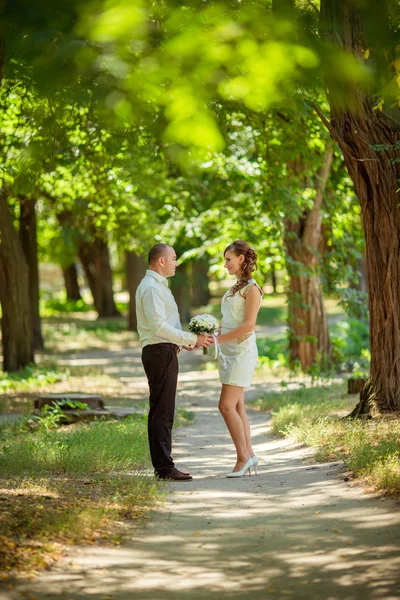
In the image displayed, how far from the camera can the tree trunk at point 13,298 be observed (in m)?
20.9

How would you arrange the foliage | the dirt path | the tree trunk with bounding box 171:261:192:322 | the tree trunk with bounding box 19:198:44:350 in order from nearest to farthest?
the dirt path
the foliage
the tree trunk with bounding box 19:198:44:350
the tree trunk with bounding box 171:261:192:322

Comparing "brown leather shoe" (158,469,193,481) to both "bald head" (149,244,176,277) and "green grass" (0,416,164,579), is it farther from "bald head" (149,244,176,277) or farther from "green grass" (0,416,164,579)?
"bald head" (149,244,176,277)

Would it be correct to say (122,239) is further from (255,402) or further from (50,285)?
(50,285)

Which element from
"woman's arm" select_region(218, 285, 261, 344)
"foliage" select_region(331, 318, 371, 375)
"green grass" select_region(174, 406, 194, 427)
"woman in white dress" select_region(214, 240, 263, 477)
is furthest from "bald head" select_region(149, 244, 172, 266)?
"foliage" select_region(331, 318, 371, 375)

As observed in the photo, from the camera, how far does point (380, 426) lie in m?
9.62

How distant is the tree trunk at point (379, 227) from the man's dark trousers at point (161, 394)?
3.16 metres

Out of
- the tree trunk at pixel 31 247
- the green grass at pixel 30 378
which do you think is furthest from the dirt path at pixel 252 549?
the tree trunk at pixel 31 247

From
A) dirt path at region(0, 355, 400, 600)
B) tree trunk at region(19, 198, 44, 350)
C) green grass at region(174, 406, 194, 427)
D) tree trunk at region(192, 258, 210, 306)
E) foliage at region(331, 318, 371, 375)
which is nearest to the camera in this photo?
dirt path at region(0, 355, 400, 600)

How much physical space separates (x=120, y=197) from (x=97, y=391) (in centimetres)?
500

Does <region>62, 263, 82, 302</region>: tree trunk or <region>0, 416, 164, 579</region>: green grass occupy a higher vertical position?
<region>62, 263, 82, 302</region>: tree trunk

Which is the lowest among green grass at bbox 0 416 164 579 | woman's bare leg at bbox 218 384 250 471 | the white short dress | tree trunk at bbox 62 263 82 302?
green grass at bbox 0 416 164 579

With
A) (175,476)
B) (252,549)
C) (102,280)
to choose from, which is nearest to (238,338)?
(175,476)

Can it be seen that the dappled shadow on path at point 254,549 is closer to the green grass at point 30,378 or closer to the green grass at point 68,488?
the green grass at point 68,488

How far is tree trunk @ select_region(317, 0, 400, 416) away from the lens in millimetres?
10203
